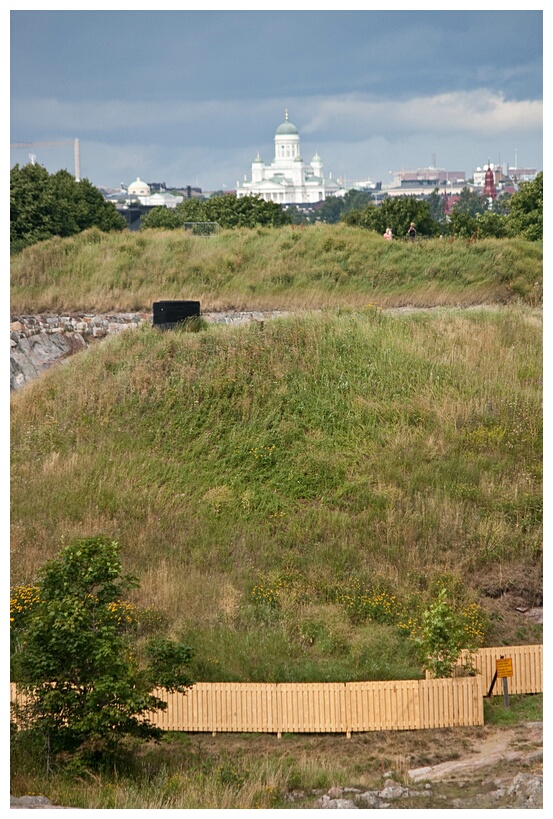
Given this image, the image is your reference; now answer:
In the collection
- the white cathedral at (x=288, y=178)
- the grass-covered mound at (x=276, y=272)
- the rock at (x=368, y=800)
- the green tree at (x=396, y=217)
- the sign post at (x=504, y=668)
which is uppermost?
the white cathedral at (x=288, y=178)

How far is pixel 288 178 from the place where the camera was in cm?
7950

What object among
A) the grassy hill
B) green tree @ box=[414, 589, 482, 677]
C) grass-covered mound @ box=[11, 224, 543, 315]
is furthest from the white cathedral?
green tree @ box=[414, 589, 482, 677]

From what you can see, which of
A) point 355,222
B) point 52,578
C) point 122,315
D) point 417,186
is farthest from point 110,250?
point 417,186

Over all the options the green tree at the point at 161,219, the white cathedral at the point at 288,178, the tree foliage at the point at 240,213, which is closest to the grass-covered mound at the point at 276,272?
the tree foliage at the point at 240,213

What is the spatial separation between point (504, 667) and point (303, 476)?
4.20 m

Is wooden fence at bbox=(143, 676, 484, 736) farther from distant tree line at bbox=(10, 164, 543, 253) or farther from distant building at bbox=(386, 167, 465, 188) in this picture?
distant building at bbox=(386, 167, 465, 188)

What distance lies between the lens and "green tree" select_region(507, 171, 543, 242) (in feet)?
113

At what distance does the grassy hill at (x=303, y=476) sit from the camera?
390 inches

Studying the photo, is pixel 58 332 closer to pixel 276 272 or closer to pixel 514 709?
pixel 276 272

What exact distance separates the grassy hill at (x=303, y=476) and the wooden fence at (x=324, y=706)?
51 cm

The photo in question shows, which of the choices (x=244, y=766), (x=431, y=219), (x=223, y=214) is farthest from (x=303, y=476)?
(x=223, y=214)

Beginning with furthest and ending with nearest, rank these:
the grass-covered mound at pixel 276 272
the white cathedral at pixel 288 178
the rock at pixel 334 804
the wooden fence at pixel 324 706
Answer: the white cathedral at pixel 288 178 < the grass-covered mound at pixel 276 272 < the wooden fence at pixel 324 706 < the rock at pixel 334 804

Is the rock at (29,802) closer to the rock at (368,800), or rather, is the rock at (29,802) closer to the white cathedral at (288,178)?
the rock at (368,800)

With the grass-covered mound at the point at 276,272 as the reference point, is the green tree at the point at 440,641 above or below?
below
